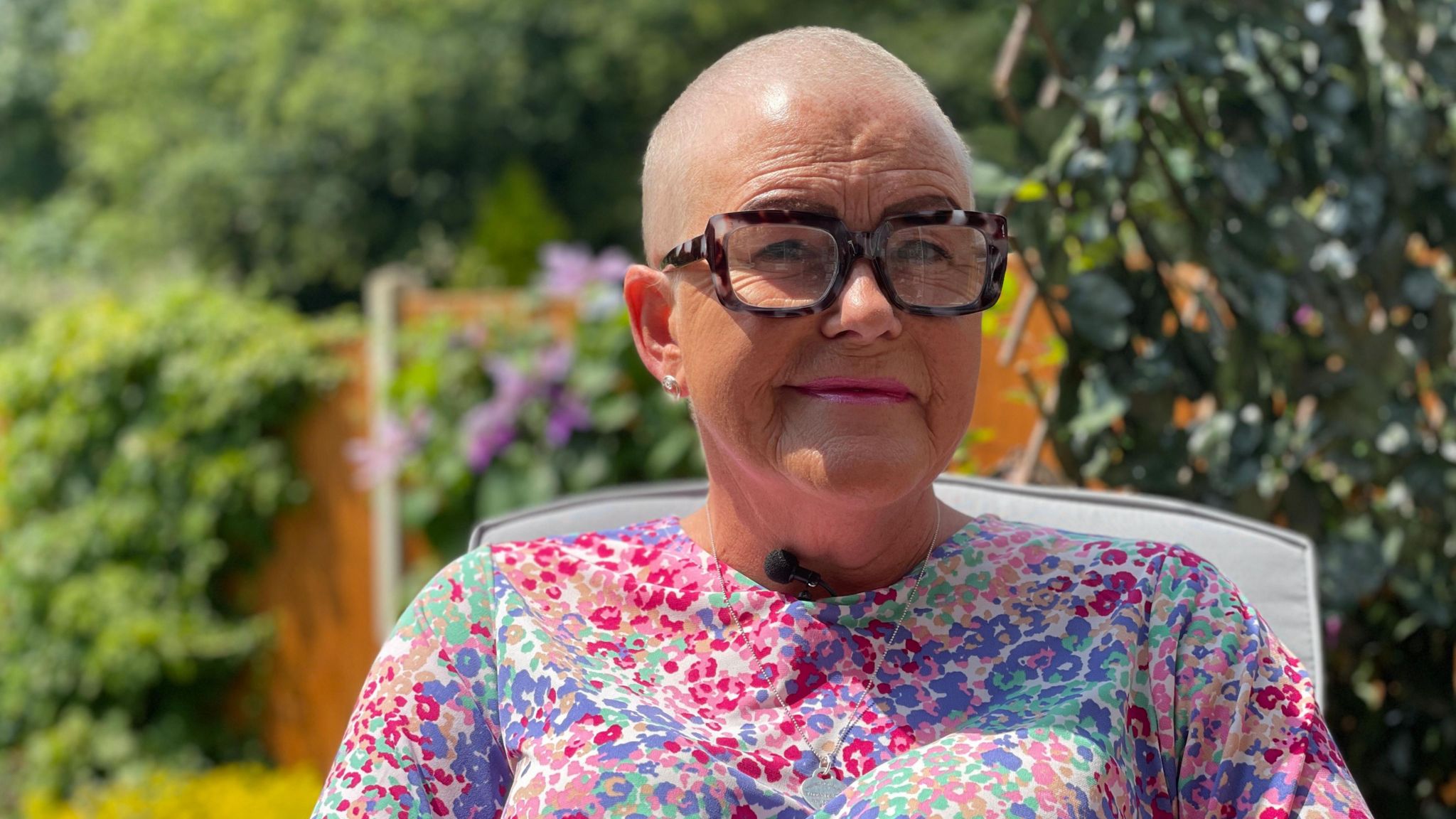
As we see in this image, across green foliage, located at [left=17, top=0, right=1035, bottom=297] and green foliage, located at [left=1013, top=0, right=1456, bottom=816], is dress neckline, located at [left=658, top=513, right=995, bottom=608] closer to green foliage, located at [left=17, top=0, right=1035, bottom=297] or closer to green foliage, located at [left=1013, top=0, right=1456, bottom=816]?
green foliage, located at [left=1013, top=0, right=1456, bottom=816]

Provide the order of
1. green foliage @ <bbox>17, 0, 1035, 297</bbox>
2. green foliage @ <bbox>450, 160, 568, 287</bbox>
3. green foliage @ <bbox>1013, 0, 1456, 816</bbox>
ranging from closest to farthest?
green foliage @ <bbox>1013, 0, 1456, 816</bbox> < green foliage @ <bbox>450, 160, 568, 287</bbox> < green foliage @ <bbox>17, 0, 1035, 297</bbox>

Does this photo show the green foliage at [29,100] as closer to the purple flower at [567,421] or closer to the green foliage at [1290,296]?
the purple flower at [567,421]

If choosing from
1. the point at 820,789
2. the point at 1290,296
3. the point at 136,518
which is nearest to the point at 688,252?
the point at 820,789

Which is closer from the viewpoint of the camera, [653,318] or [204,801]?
[653,318]

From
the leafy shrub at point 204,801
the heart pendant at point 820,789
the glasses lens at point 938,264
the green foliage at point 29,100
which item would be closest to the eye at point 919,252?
the glasses lens at point 938,264

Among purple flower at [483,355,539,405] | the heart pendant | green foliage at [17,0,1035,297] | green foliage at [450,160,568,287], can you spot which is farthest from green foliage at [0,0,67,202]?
the heart pendant

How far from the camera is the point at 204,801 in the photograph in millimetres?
4184

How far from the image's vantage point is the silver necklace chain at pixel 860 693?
1.34 m

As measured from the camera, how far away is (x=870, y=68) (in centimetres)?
140

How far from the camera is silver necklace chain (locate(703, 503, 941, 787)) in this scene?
1345mm

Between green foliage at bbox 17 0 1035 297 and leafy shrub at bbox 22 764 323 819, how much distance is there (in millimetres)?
16398

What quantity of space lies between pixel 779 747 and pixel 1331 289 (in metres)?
1.38

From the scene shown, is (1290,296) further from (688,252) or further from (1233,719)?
(688,252)

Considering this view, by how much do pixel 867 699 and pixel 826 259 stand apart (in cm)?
42
